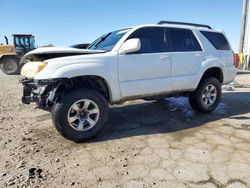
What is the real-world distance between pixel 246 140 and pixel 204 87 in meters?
1.70

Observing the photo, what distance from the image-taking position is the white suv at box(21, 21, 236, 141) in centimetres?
366

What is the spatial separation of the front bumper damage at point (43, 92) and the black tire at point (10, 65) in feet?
44.9

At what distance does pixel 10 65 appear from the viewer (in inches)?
642

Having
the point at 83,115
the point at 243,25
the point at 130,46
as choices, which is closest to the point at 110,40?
the point at 130,46

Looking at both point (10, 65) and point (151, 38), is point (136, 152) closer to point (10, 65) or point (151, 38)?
point (151, 38)

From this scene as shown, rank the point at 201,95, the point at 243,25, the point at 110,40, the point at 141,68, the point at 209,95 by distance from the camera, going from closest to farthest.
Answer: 1. the point at 141,68
2. the point at 110,40
3. the point at 201,95
4. the point at 209,95
5. the point at 243,25

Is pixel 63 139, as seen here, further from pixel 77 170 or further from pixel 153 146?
→ pixel 153 146

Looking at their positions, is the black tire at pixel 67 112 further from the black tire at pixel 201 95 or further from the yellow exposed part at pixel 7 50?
the yellow exposed part at pixel 7 50

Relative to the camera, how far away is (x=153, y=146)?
361 centimetres

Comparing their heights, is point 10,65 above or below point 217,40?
below

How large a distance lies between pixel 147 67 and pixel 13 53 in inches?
581

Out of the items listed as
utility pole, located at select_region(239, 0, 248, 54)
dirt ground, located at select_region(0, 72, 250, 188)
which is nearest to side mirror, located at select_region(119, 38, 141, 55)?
dirt ground, located at select_region(0, 72, 250, 188)

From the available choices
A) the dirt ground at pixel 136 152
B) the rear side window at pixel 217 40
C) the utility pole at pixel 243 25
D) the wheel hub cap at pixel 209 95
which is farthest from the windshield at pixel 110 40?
the utility pole at pixel 243 25

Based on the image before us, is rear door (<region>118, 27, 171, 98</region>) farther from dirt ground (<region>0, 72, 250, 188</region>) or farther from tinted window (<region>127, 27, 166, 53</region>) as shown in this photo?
dirt ground (<region>0, 72, 250, 188</region>)
